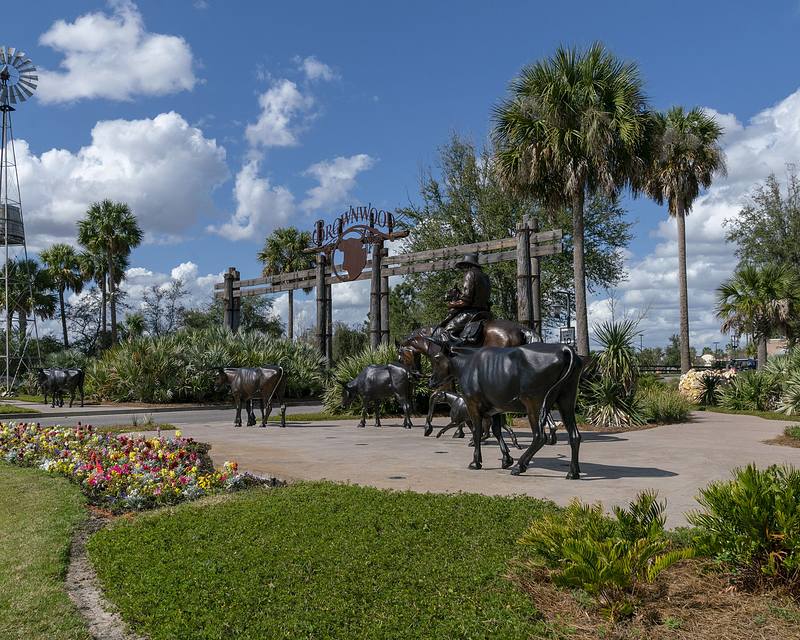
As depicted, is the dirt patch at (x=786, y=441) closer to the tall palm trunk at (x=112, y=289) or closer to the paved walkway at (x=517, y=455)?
the paved walkway at (x=517, y=455)

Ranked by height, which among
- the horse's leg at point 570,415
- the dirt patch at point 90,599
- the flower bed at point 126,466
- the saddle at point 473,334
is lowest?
the dirt patch at point 90,599

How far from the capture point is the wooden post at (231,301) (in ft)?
96.2

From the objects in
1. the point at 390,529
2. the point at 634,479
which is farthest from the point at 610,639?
the point at 634,479


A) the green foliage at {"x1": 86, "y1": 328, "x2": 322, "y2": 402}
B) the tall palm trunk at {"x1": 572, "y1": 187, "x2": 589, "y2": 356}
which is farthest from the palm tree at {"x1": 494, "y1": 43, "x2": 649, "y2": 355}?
the green foliage at {"x1": 86, "y1": 328, "x2": 322, "y2": 402}

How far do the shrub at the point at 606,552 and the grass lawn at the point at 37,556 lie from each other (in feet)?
9.39

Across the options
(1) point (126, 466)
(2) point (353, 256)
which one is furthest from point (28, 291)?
(1) point (126, 466)

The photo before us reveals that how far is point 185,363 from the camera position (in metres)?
25.9

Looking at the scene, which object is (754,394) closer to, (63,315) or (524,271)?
(524,271)

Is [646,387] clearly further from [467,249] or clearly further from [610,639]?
[610,639]

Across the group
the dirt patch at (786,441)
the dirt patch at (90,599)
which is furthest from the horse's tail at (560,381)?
the dirt patch at (786,441)

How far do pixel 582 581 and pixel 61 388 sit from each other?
23.7 meters

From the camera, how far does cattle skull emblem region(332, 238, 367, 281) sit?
79.0 ft

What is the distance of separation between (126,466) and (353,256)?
1698cm

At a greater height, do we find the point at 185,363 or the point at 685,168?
the point at 685,168
